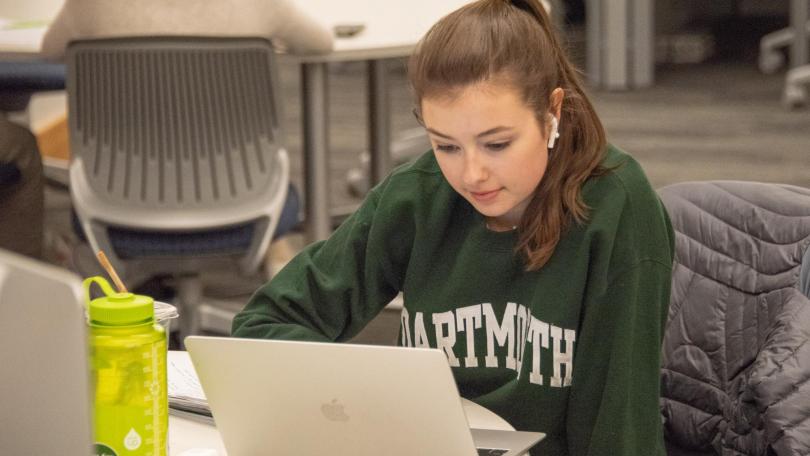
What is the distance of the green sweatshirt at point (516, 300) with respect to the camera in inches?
55.7

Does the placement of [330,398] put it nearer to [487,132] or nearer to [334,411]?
[334,411]

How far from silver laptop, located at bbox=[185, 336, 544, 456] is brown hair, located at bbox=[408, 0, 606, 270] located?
0.37 meters

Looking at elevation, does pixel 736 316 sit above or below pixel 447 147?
below

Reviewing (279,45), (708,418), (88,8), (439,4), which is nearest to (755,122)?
(439,4)

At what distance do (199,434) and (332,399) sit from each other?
0.26 m

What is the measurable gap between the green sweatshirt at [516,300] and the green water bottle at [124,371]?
440mm

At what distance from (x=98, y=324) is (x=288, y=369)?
16 cm

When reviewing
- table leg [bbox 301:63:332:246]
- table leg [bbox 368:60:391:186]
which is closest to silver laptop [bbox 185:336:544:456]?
table leg [bbox 301:63:332:246]

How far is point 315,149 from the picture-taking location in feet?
10.5

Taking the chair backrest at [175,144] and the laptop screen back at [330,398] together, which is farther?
the chair backrest at [175,144]

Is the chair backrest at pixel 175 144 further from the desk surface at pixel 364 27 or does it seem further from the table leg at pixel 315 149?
the table leg at pixel 315 149

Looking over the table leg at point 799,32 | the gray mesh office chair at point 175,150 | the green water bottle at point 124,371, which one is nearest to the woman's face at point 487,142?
the green water bottle at point 124,371

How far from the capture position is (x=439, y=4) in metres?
3.36

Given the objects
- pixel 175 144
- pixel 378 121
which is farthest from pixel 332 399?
pixel 378 121
